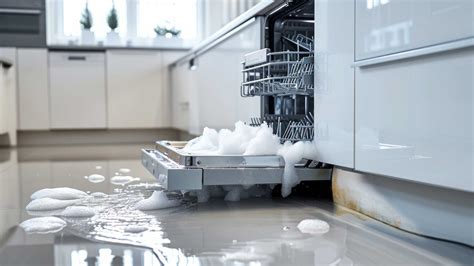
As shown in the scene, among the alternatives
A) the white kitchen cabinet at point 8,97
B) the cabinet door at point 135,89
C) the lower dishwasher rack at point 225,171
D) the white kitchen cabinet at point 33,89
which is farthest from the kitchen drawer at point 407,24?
the white kitchen cabinet at point 33,89

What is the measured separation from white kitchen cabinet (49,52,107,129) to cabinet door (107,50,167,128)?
3.4 inches

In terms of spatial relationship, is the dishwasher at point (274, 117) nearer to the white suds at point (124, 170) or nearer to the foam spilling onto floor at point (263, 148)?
the foam spilling onto floor at point (263, 148)

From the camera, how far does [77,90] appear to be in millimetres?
5148

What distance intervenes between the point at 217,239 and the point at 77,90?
13.8 feet

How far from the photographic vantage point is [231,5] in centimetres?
548

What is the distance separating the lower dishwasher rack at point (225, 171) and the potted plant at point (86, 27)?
4005mm

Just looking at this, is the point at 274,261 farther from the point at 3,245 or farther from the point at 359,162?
the point at 3,245

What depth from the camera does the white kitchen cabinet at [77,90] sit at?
5.11 meters

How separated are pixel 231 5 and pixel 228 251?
15.0 feet

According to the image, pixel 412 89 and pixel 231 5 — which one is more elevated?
pixel 231 5

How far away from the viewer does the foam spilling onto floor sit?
169cm

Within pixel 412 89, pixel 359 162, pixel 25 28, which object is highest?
pixel 25 28

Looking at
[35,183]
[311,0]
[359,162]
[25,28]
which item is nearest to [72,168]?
[35,183]

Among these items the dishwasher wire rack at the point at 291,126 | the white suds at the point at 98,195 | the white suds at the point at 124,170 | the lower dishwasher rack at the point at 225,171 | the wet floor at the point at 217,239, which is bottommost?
the white suds at the point at 124,170
